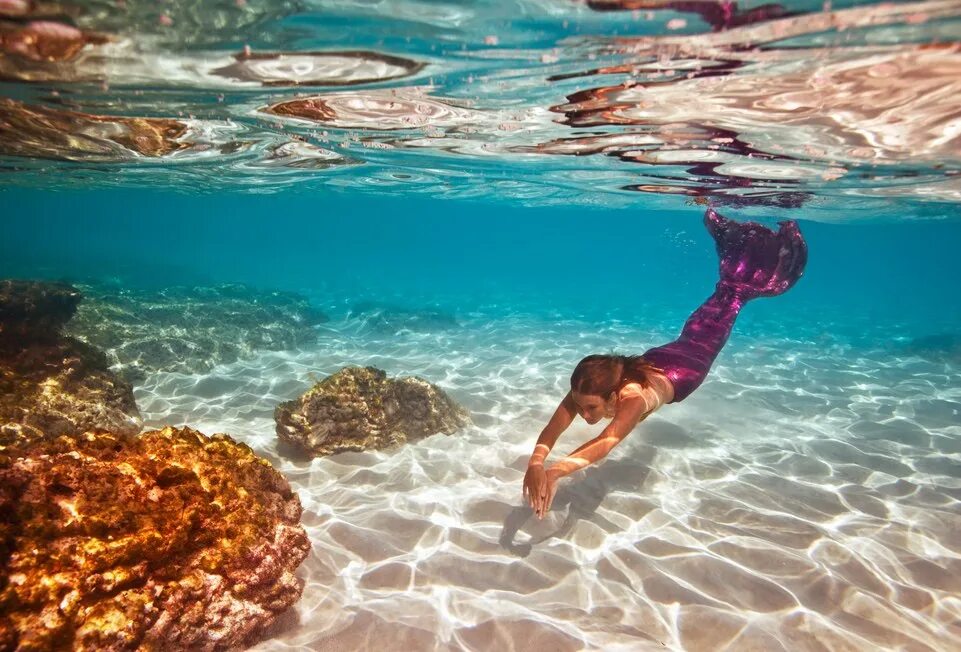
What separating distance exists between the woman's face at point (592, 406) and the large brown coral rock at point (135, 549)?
3.29 meters

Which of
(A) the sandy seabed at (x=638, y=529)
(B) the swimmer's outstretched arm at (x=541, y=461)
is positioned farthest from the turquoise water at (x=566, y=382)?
(B) the swimmer's outstretched arm at (x=541, y=461)

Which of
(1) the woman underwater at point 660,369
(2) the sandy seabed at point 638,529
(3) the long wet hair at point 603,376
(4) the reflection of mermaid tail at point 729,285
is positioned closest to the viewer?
(2) the sandy seabed at point 638,529

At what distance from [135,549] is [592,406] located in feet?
14.4

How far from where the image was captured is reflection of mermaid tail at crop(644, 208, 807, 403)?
7.13 metres

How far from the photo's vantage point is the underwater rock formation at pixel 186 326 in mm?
12648

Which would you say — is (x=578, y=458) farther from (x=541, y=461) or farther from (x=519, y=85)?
(x=519, y=85)

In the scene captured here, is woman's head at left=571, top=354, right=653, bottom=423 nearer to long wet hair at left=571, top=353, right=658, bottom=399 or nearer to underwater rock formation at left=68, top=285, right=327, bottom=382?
long wet hair at left=571, top=353, right=658, bottom=399

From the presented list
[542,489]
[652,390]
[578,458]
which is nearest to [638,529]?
[652,390]

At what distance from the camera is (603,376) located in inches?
214

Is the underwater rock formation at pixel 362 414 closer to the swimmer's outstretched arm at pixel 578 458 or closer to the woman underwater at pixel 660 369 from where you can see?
the woman underwater at pixel 660 369

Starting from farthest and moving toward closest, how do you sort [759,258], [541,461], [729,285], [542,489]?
[759,258], [729,285], [541,461], [542,489]

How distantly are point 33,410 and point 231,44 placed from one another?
5745 mm

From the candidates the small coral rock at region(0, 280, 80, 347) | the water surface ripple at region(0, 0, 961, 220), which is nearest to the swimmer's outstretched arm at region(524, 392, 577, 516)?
the water surface ripple at region(0, 0, 961, 220)

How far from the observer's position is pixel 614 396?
17.9 ft
